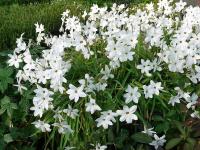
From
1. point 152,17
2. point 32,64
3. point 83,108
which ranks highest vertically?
point 152,17

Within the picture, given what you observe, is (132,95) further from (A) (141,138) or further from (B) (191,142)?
(B) (191,142)

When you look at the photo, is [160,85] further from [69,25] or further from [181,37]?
[69,25]

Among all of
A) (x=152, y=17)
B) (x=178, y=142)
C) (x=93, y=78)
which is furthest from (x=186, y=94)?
(x=152, y=17)

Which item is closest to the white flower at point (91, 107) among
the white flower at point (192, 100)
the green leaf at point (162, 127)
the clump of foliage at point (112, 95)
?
the clump of foliage at point (112, 95)

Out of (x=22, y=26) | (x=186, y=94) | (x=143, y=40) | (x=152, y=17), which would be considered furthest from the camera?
(x=22, y=26)

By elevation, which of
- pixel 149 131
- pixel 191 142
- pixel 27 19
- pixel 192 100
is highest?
pixel 27 19

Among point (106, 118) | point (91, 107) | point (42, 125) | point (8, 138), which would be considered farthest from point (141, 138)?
point (8, 138)

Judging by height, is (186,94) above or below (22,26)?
below
